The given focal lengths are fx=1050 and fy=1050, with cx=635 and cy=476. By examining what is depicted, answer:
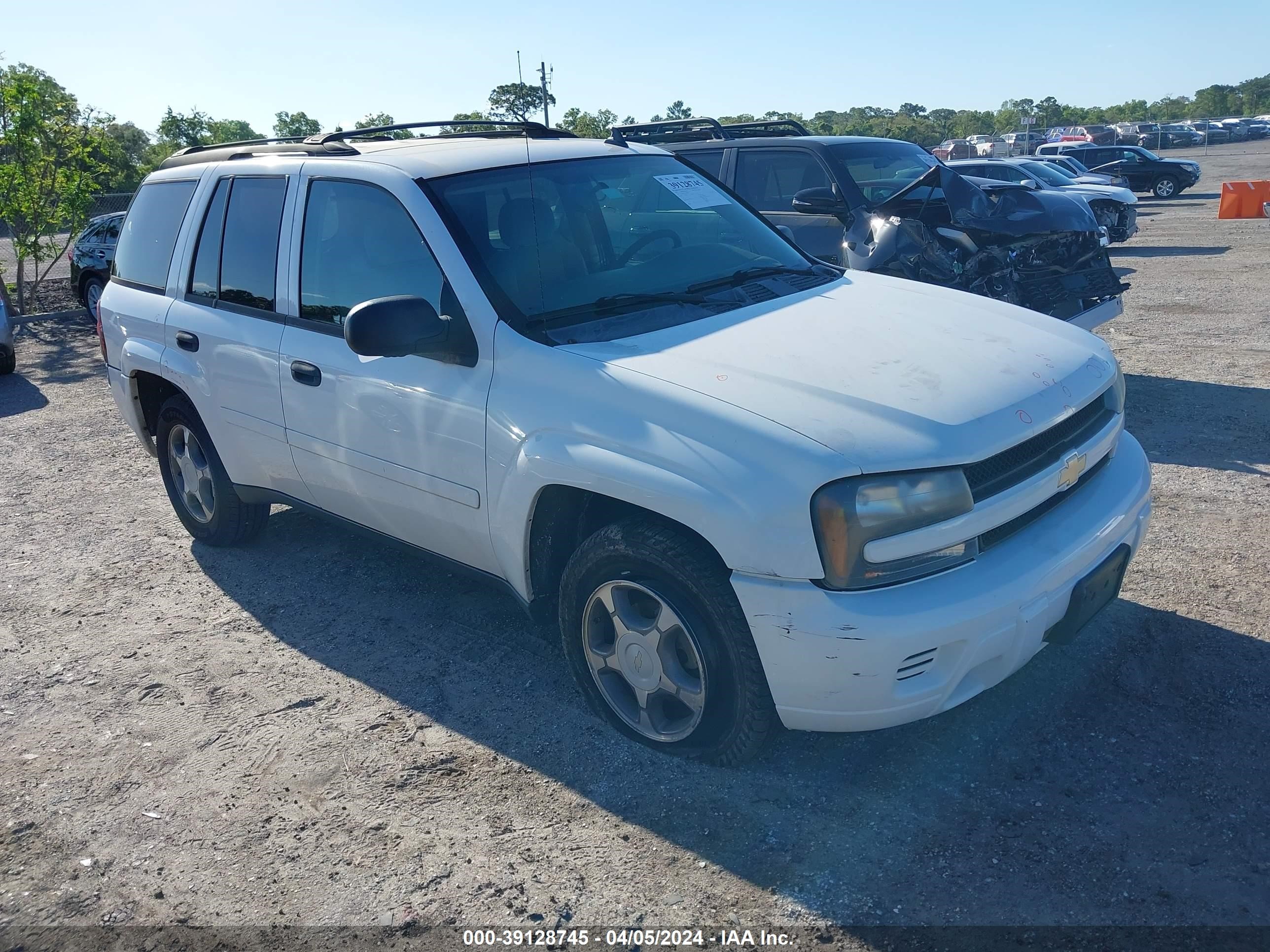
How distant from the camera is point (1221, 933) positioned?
2.53 m

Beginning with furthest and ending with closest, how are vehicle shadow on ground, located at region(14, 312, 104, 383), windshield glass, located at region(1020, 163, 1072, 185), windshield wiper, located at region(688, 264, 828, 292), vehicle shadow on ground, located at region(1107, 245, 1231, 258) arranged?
windshield glass, located at region(1020, 163, 1072, 185), vehicle shadow on ground, located at region(1107, 245, 1231, 258), vehicle shadow on ground, located at region(14, 312, 104, 383), windshield wiper, located at region(688, 264, 828, 292)

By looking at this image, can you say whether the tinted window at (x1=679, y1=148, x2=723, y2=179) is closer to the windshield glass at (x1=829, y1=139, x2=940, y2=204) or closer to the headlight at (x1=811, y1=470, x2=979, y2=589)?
the windshield glass at (x1=829, y1=139, x2=940, y2=204)

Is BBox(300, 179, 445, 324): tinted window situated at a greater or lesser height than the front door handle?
greater

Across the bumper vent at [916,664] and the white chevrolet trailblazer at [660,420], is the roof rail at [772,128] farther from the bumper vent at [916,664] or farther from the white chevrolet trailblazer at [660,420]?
the bumper vent at [916,664]

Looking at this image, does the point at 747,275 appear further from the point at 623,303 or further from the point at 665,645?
the point at 665,645

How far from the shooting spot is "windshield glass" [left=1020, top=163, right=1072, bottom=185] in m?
18.1

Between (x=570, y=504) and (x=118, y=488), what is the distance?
452 cm

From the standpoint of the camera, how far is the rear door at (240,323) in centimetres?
436

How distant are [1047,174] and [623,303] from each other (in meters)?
17.5

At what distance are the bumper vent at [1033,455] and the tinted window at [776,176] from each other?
503 centimetres

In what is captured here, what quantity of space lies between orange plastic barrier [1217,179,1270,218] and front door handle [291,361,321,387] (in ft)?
68.2

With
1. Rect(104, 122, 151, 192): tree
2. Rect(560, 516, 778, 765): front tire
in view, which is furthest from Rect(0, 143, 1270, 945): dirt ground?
Rect(104, 122, 151, 192): tree

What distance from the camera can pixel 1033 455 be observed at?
125 inches

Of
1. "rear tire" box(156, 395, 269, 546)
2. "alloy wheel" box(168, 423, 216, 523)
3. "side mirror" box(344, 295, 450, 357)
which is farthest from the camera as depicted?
"alloy wheel" box(168, 423, 216, 523)
